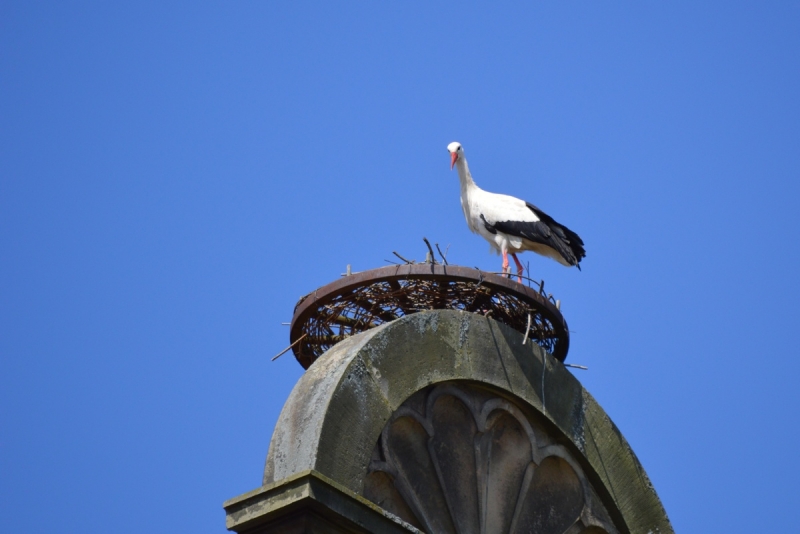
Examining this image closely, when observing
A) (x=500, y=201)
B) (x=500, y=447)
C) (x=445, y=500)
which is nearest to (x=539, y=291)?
(x=500, y=447)

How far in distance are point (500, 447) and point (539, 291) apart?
1.34 m

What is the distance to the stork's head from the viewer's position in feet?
48.7

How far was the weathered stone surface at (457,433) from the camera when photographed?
8695 millimetres

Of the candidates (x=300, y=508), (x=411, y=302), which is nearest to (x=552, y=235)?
(x=411, y=302)

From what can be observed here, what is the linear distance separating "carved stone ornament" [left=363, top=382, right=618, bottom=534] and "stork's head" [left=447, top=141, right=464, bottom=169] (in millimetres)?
5166

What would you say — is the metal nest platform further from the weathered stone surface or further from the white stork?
the white stork

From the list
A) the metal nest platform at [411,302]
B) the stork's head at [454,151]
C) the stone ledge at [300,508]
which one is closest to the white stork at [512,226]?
the stork's head at [454,151]

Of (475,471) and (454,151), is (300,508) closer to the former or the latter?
(475,471)

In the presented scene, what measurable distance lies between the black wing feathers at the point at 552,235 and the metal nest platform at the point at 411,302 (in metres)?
2.37

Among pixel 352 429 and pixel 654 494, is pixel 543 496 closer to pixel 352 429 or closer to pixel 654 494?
pixel 654 494

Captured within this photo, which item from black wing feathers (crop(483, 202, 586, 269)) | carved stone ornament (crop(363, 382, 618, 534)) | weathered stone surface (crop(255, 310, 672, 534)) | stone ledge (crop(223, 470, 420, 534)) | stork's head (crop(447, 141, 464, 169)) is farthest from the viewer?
stork's head (crop(447, 141, 464, 169))

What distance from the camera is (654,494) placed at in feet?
35.1

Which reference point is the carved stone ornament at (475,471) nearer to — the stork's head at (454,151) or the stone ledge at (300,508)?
the stone ledge at (300,508)

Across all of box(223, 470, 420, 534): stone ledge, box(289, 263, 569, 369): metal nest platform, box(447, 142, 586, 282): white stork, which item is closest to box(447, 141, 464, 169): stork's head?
box(447, 142, 586, 282): white stork
